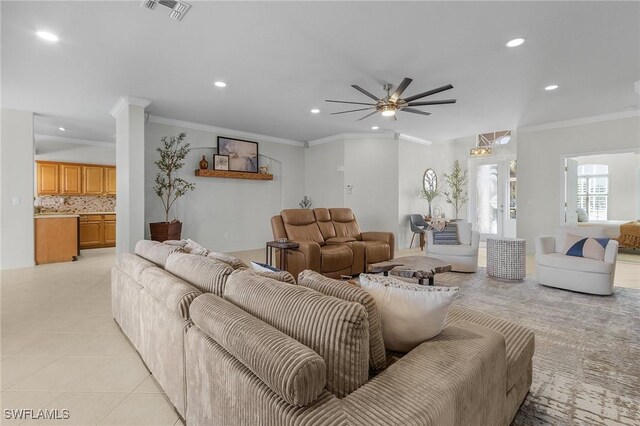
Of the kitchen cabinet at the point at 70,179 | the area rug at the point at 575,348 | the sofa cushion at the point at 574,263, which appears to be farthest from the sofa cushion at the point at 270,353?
the kitchen cabinet at the point at 70,179

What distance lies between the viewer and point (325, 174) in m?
7.48

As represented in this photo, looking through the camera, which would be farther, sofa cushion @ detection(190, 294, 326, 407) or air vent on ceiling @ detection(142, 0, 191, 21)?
air vent on ceiling @ detection(142, 0, 191, 21)

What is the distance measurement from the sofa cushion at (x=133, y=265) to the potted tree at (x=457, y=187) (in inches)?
313

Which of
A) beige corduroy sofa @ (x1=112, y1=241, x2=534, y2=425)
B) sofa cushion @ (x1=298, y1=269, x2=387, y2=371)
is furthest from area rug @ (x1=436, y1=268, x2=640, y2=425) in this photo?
sofa cushion @ (x1=298, y1=269, x2=387, y2=371)

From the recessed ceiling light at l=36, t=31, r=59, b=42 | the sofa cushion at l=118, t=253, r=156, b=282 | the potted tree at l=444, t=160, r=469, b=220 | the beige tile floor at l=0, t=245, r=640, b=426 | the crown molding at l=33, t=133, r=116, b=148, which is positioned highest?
the recessed ceiling light at l=36, t=31, r=59, b=42

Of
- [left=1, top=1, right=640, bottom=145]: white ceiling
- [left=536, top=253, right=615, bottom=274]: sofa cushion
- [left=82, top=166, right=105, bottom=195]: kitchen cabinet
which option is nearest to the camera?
[left=1, top=1, right=640, bottom=145]: white ceiling

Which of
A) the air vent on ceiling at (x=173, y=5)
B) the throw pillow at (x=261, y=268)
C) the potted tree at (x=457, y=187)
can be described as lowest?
the throw pillow at (x=261, y=268)

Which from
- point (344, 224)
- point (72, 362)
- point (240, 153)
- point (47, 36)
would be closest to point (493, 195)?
point (344, 224)

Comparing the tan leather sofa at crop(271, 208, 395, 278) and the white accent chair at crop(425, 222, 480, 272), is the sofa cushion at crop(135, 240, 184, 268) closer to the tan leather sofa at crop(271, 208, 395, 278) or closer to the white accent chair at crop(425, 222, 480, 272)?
the tan leather sofa at crop(271, 208, 395, 278)

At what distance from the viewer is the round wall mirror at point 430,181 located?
25.8 ft

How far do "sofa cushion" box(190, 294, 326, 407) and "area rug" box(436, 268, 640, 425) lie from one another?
140 centimetres

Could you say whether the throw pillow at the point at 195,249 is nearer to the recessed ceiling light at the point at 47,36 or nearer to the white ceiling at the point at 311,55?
the white ceiling at the point at 311,55

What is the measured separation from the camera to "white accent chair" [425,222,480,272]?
4.63 m

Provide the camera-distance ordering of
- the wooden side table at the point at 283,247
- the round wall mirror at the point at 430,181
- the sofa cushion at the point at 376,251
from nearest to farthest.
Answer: the wooden side table at the point at 283,247 < the sofa cushion at the point at 376,251 < the round wall mirror at the point at 430,181
